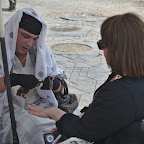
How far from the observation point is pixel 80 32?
340 inches

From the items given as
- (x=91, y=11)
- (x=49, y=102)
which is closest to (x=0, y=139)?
(x=49, y=102)

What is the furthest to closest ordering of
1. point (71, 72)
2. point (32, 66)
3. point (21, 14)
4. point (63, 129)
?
point (71, 72), point (32, 66), point (21, 14), point (63, 129)

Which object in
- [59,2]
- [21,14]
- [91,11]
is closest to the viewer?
[21,14]

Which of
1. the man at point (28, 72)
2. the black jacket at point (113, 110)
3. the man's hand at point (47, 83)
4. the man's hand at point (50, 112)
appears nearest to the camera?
the black jacket at point (113, 110)

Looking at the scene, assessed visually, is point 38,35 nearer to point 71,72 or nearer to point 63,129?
point 63,129

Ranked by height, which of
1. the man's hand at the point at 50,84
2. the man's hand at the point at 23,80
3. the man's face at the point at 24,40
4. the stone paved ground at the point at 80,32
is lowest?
the stone paved ground at the point at 80,32

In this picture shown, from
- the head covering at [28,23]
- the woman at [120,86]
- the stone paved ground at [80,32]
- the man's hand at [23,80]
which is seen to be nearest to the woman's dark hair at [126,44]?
the woman at [120,86]

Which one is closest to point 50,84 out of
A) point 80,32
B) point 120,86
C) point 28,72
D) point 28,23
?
point 28,72

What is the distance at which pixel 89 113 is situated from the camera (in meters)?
1.81

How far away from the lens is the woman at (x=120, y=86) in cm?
173

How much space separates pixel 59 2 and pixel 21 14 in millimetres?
11890

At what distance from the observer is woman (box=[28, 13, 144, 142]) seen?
68.0 inches

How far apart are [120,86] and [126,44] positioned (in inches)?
9.6

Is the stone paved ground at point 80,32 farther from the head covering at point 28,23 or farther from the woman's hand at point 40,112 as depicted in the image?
the woman's hand at point 40,112
